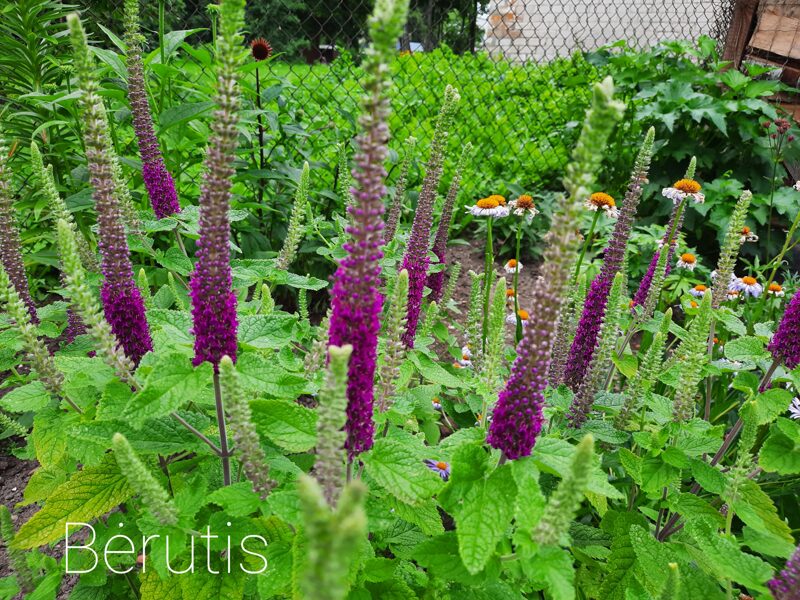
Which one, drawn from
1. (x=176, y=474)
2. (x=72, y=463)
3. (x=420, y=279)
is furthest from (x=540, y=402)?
(x=72, y=463)

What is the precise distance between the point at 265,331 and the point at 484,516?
0.79m

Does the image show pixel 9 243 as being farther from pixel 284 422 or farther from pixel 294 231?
pixel 284 422

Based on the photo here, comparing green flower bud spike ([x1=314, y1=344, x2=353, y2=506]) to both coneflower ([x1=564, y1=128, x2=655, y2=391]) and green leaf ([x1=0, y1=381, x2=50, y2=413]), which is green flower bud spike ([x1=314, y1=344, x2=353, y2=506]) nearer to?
green leaf ([x1=0, y1=381, x2=50, y2=413])

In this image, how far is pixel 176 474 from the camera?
2.14 metres

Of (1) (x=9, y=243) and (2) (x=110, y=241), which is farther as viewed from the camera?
(1) (x=9, y=243)

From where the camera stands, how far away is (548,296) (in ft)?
4.24

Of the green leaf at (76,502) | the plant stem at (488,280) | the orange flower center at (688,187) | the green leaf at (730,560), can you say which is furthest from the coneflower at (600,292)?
the green leaf at (76,502)

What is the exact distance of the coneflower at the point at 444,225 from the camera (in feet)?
9.29

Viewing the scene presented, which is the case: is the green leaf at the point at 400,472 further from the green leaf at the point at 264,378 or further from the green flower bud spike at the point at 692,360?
the green flower bud spike at the point at 692,360

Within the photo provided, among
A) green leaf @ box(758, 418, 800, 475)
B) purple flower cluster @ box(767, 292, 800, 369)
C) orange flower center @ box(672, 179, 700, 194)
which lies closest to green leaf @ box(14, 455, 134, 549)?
green leaf @ box(758, 418, 800, 475)

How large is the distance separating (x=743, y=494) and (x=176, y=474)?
2.02 metres

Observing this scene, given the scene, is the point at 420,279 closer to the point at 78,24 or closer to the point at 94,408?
the point at 94,408

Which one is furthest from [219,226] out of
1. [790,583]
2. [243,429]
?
[790,583]

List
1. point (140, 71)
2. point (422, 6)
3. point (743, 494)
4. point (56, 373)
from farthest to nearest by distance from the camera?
point (422, 6) → point (140, 71) → point (743, 494) → point (56, 373)
